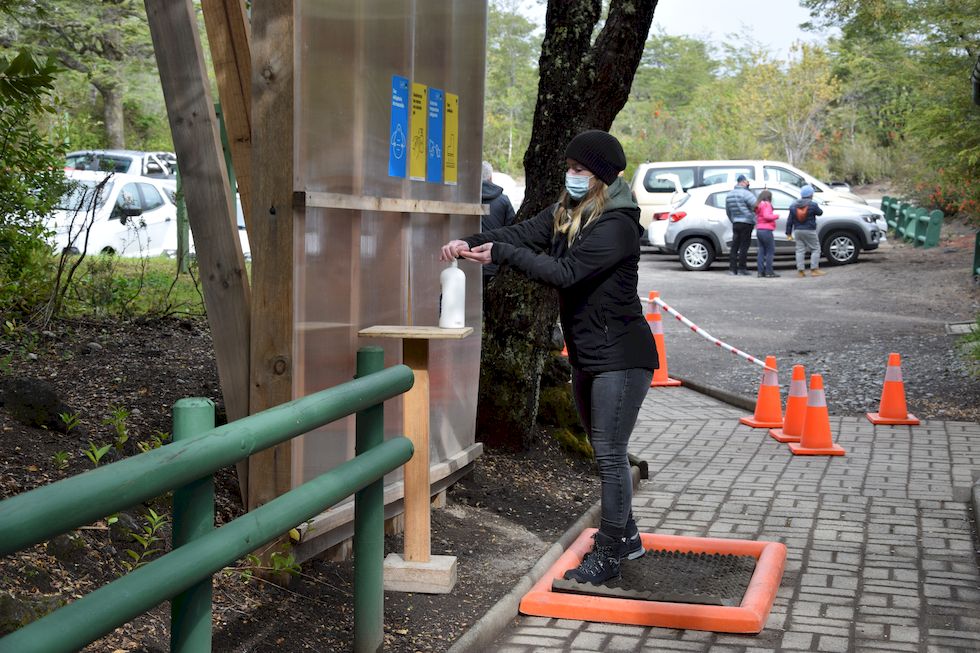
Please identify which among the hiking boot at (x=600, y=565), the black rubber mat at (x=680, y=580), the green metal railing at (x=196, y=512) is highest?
the green metal railing at (x=196, y=512)

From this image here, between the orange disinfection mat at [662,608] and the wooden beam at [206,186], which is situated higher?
the wooden beam at [206,186]

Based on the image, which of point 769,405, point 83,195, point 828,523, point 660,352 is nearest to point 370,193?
point 83,195

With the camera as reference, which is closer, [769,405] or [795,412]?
[795,412]

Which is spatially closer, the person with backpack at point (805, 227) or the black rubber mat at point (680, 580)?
the black rubber mat at point (680, 580)

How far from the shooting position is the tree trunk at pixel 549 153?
7.92m

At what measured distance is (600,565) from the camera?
18.9 feet

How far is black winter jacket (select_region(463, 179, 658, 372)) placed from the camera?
543cm

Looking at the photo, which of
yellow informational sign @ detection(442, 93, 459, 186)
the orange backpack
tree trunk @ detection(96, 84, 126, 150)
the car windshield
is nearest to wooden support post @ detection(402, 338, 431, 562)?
yellow informational sign @ detection(442, 93, 459, 186)

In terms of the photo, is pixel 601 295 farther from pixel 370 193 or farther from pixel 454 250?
pixel 370 193

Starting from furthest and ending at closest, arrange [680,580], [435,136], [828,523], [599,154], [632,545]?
[828,523] < [435,136] < [632,545] < [680,580] < [599,154]

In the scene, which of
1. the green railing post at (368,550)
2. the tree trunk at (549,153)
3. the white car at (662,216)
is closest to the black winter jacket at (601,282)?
the green railing post at (368,550)

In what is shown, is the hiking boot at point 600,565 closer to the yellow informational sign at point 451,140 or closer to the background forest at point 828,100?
the yellow informational sign at point 451,140

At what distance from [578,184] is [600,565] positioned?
1875 millimetres

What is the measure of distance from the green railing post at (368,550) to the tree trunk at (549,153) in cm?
339
